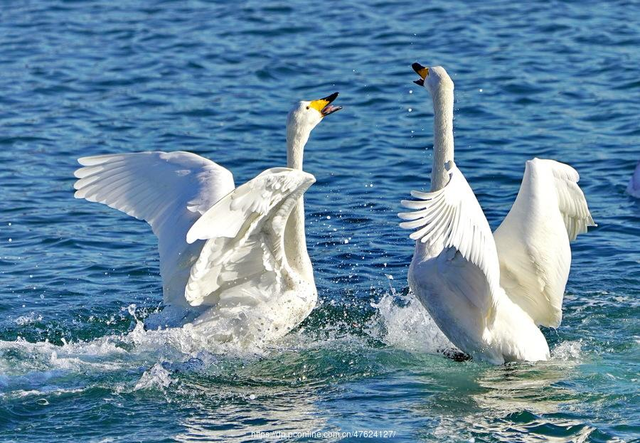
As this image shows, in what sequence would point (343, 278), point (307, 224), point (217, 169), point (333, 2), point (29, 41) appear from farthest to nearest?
1. point (333, 2)
2. point (29, 41)
3. point (307, 224)
4. point (343, 278)
5. point (217, 169)

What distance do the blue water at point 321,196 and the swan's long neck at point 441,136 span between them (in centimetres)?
132

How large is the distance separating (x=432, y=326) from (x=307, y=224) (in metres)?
2.80

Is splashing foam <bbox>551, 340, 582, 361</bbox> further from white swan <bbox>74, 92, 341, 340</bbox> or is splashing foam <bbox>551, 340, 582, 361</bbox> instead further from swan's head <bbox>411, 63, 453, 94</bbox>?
swan's head <bbox>411, 63, 453, 94</bbox>

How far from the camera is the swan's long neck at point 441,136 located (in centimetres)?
856

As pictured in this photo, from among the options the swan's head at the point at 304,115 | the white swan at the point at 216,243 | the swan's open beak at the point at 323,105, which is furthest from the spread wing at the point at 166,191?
the swan's open beak at the point at 323,105

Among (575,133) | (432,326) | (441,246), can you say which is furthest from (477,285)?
(575,133)

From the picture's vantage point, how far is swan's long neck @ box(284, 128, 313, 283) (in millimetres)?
9125

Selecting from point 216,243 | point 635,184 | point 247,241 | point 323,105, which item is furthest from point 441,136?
point 635,184

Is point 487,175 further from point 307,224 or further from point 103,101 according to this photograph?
point 103,101

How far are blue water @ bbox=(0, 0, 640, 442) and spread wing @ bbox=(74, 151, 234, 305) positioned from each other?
546 mm

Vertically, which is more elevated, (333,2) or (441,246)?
(333,2)

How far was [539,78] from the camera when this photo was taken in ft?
51.8

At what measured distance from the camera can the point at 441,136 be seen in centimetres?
862

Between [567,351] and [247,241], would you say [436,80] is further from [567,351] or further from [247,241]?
[567,351]
